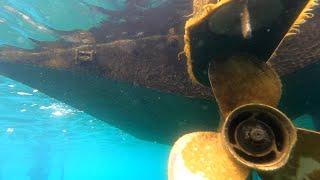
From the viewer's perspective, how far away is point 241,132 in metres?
3.29

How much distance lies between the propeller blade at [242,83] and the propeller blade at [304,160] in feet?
1.53

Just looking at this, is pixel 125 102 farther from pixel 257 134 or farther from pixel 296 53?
pixel 257 134

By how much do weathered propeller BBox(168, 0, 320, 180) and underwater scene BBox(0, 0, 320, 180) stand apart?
0.01 meters

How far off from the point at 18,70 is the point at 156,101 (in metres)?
4.38

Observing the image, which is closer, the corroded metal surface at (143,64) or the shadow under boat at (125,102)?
the corroded metal surface at (143,64)

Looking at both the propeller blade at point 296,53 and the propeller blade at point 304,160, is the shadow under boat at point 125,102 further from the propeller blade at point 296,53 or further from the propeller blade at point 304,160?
the propeller blade at point 304,160

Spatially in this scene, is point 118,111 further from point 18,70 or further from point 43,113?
point 43,113

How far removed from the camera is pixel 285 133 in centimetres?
Result: 313

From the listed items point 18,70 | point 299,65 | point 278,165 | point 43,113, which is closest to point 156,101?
point 299,65

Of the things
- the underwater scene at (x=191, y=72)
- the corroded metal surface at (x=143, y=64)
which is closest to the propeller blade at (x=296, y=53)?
the underwater scene at (x=191, y=72)

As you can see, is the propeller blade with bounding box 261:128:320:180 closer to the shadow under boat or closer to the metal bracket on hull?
the shadow under boat

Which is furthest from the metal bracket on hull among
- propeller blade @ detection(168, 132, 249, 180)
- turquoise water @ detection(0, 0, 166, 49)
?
propeller blade @ detection(168, 132, 249, 180)

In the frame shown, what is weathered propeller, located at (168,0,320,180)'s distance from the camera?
311cm

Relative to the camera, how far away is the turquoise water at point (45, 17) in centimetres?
1110
